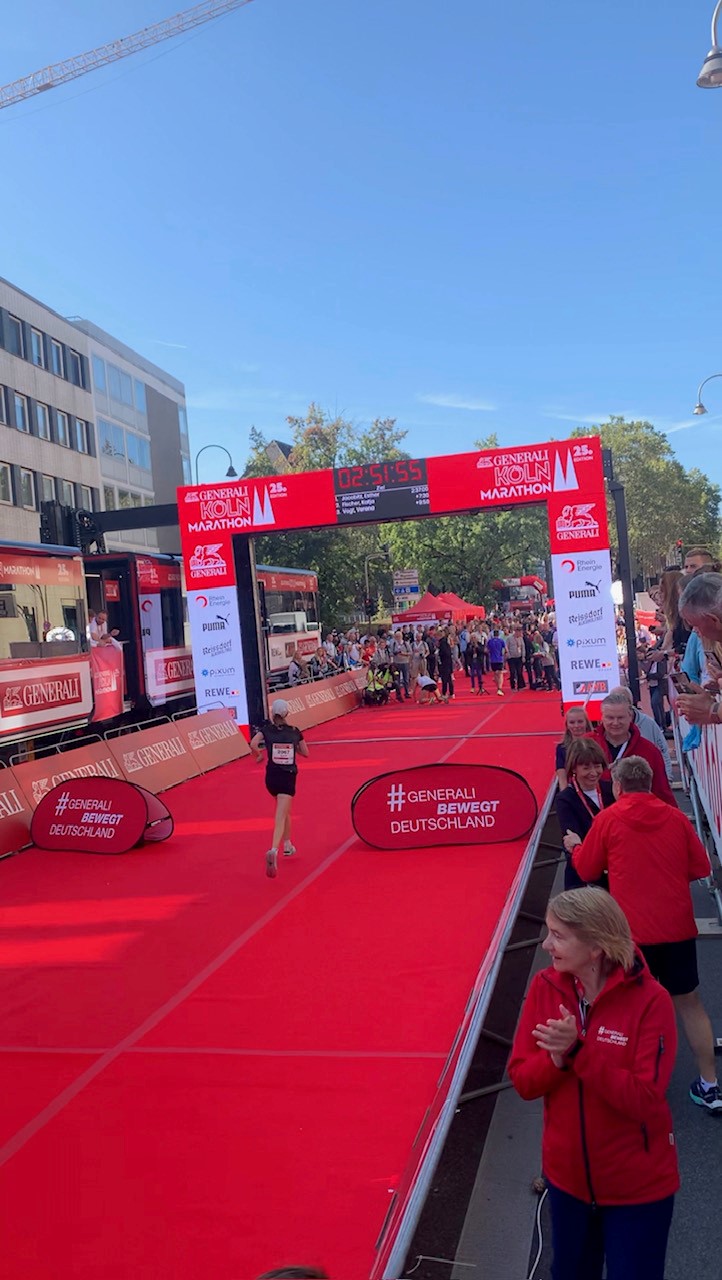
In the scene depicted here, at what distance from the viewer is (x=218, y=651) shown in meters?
19.6

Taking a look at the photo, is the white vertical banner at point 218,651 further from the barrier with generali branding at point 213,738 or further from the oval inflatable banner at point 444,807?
the oval inflatable banner at point 444,807

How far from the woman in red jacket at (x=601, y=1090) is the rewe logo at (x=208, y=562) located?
16.9 meters

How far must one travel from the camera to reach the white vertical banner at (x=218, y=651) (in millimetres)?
19438

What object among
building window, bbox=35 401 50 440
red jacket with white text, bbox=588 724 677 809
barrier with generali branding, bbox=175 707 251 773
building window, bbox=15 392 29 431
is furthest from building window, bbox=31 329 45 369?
red jacket with white text, bbox=588 724 677 809

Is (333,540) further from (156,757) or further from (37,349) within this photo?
(156,757)

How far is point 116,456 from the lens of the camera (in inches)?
2098

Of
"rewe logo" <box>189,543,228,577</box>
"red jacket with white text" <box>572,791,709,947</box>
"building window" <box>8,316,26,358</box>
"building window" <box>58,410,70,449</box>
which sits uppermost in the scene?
"building window" <box>8,316,26,358</box>

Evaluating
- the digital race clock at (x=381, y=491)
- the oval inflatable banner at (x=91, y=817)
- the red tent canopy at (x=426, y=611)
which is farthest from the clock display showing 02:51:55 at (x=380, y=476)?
the red tent canopy at (x=426, y=611)

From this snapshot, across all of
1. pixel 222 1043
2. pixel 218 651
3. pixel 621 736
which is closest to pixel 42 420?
pixel 218 651

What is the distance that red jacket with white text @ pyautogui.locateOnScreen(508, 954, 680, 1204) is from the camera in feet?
9.27

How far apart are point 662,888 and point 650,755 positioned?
64.3 inches

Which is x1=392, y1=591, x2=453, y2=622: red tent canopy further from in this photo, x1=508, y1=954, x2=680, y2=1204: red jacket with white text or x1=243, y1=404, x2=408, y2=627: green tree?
x1=508, y1=954, x2=680, y2=1204: red jacket with white text

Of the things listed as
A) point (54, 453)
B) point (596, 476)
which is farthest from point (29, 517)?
point (596, 476)

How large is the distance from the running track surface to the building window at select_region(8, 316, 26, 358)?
3518 centimetres
